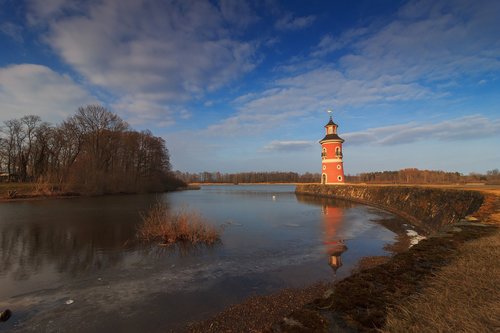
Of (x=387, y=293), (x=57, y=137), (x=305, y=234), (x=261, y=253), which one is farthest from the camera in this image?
(x=57, y=137)

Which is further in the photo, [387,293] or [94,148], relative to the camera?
[94,148]

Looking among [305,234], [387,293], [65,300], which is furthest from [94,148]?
[387,293]

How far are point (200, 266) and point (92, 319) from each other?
403 cm

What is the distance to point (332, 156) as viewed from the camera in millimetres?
45375

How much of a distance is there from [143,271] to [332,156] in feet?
130

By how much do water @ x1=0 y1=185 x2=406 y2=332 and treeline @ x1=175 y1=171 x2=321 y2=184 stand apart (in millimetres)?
134636

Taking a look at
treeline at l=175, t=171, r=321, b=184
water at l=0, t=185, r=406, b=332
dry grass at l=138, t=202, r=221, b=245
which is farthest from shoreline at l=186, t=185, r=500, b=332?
treeline at l=175, t=171, r=321, b=184

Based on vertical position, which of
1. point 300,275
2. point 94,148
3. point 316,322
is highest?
point 94,148

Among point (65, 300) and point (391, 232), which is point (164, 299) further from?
point (391, 232)

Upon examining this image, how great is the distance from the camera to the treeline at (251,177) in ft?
509

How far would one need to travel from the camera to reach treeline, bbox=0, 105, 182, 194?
4403 cm

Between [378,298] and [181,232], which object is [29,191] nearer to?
[181,232]

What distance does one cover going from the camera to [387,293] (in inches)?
189

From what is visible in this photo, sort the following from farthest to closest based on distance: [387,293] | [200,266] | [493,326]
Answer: [200,266]
[387,293]
[493,326]
